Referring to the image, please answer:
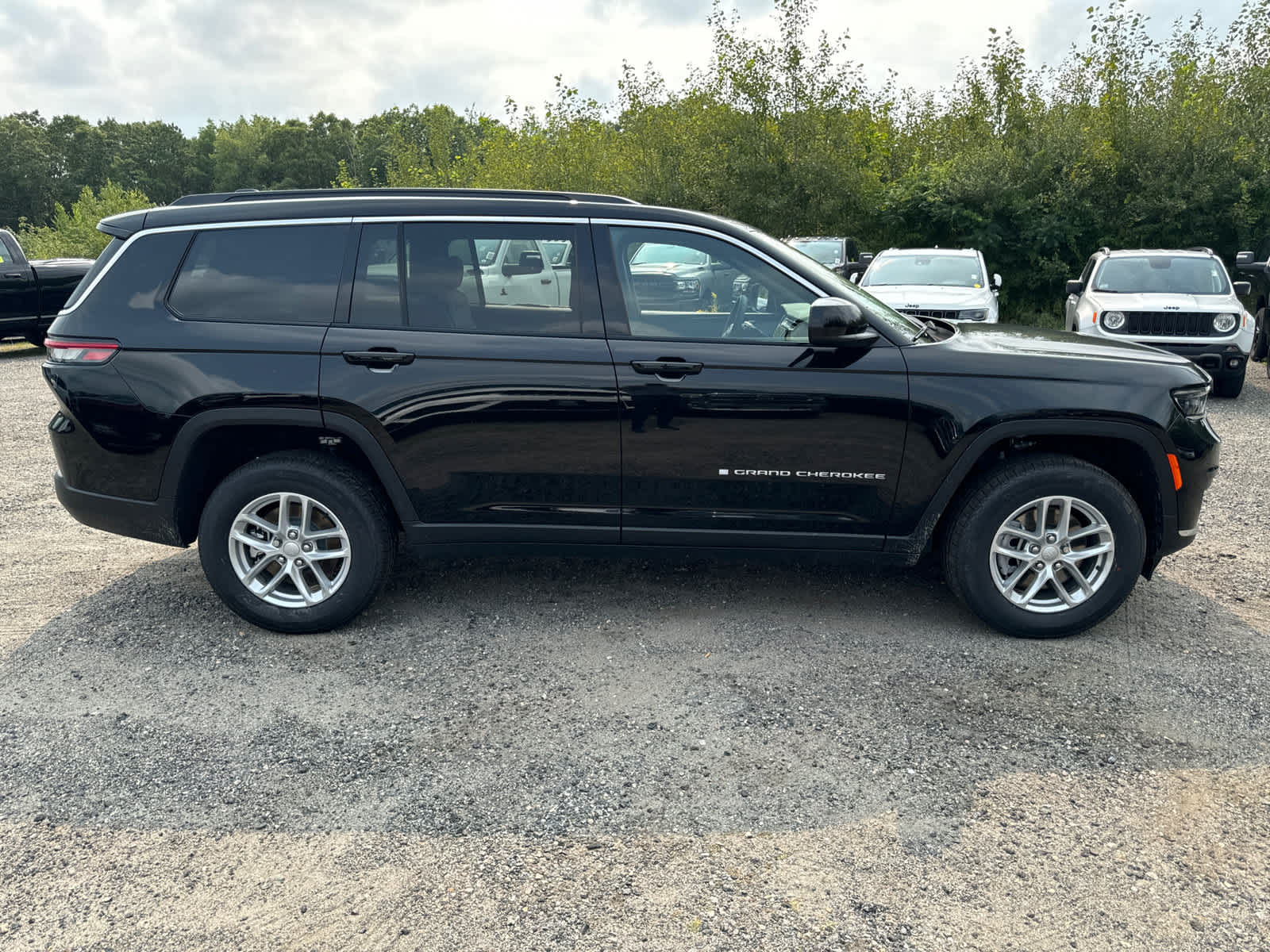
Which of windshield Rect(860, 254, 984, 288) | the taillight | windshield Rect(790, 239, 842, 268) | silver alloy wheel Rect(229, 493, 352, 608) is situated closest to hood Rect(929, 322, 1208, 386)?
silver alloy wheel Rect(229, 493, 352, 608)

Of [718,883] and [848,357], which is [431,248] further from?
[718,883]

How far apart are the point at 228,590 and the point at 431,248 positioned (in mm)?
1782

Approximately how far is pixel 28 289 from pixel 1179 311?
629 inches

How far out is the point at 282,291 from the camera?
418 cm

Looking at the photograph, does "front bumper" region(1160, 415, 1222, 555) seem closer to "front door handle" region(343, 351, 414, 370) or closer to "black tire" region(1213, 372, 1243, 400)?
"front door handle" region(343, 351, 414, 370)

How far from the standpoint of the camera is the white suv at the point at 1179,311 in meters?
10.8

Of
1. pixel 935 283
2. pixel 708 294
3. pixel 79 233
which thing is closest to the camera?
pixel 708 294

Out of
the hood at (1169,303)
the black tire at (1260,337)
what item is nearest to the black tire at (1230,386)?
the hood at (1169,303)

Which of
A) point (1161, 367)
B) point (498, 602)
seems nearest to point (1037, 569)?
point (1161, 367)

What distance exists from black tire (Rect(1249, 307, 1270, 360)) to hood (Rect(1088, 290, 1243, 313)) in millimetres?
2570

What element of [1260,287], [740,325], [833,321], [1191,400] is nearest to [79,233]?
[1260,287]

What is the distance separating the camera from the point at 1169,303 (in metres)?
11.0

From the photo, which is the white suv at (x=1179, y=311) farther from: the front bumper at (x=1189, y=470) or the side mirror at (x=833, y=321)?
the side mirror at (x=833, y=321)

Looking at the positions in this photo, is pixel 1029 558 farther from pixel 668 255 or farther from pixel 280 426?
pixel 280 426
